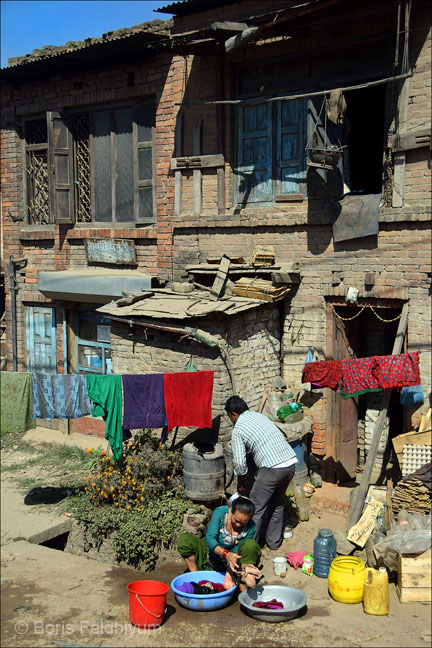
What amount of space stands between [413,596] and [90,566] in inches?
143

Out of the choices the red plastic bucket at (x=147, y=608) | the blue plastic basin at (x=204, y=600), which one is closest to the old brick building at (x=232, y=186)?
the blue plastic basin at (x=204, y=600)

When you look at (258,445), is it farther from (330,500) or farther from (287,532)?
(330,500)

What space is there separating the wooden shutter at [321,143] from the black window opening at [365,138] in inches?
55.2

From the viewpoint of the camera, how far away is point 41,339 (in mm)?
14195

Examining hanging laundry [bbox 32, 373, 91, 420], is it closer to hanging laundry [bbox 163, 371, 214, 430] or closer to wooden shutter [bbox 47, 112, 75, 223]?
hanging laundry [bbox 163, 371, 214, 430]

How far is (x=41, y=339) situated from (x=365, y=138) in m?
7.57

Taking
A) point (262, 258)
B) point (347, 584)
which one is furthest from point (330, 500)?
point (262, 258)

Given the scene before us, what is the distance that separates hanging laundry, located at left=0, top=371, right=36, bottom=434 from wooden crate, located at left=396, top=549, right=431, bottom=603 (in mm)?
4963

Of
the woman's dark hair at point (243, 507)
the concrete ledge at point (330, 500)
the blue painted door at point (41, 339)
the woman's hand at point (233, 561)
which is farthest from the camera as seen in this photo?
the blue painted door at point (41, 339)

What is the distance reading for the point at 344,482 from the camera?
1052cm

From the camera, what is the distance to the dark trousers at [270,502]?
7.78 meters

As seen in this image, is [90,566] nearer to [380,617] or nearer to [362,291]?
[380,617]

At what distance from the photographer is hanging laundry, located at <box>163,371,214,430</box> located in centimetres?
896

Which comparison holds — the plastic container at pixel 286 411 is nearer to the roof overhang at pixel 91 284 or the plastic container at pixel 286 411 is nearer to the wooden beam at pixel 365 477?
the wooden beam at pixel 365 477
